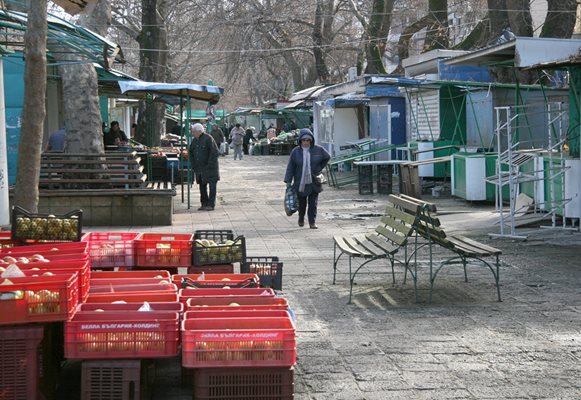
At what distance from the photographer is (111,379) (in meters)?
5.84

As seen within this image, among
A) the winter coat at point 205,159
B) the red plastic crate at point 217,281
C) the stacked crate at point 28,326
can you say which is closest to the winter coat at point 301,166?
the winter coat at point 205,159

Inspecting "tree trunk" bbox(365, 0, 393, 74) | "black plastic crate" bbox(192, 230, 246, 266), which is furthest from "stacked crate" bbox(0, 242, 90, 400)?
"tree trunk" bbox(365, 0, 393, 74)

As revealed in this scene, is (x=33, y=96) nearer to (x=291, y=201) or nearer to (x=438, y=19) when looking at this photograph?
(x=291, y=201)

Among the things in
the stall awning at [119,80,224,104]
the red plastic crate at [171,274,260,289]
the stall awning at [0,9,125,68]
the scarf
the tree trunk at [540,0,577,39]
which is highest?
the tree trunk at [540,0,577,39]

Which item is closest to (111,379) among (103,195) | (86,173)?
(103,195)

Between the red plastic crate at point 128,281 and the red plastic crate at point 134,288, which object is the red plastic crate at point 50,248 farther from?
the red plastic crate at point 134,288

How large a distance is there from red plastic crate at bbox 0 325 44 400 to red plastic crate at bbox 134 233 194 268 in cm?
276

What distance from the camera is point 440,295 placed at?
9.87m

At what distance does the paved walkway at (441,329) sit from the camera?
21.8 ft

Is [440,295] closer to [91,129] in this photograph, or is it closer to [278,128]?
[91,129]

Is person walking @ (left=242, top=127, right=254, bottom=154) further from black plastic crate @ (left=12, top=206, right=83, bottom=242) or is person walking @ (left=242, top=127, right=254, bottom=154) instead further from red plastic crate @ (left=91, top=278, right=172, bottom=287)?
red plastic crate @ (left=91, top=278, right=172, bottom=287)

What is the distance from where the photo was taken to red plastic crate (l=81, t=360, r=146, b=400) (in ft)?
19.1

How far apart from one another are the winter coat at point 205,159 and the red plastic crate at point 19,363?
13.3 meters

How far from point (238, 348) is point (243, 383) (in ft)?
0.69
